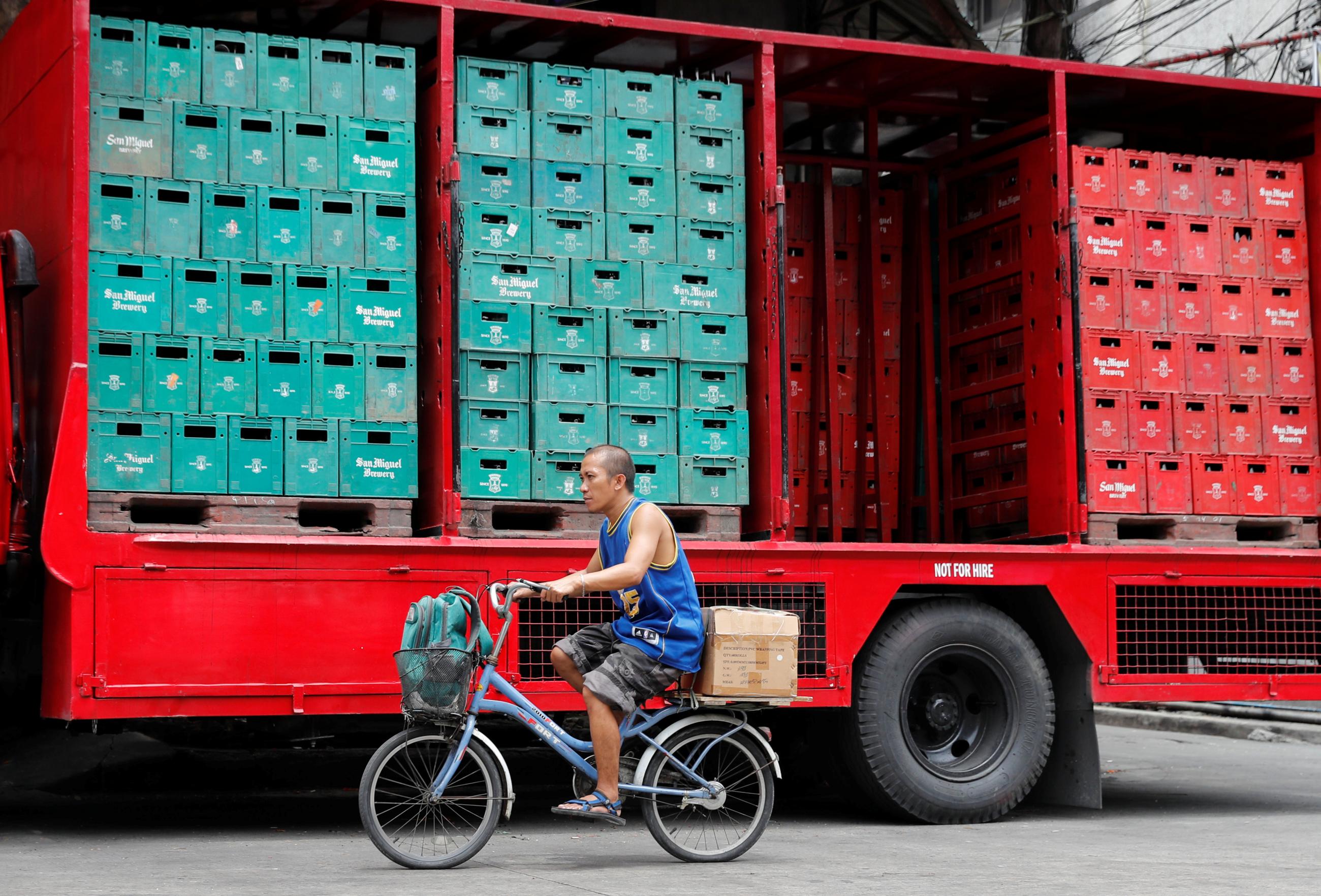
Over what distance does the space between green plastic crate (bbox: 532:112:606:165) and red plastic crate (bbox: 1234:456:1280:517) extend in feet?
13.6

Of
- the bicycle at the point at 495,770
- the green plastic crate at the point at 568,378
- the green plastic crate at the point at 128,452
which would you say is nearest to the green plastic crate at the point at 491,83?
the green plastic crate at the point at 568,378

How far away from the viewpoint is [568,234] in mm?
8547

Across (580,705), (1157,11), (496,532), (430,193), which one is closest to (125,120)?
(430,193)

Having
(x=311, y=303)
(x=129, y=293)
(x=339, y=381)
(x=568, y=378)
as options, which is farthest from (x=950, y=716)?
(x=129, y=293)

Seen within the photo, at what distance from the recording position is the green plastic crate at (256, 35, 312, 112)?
809cm

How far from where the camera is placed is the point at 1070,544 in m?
9.13

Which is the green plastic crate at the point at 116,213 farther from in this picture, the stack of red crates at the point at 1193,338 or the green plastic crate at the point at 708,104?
the stack of red crates at the point at 1193,338

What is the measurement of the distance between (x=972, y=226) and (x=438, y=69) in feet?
12.1

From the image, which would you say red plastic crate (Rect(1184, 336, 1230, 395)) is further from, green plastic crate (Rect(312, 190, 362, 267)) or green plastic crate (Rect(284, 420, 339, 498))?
green plastic crate (Rect(284, 420, 339, 498))

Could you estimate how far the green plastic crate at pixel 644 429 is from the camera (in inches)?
336

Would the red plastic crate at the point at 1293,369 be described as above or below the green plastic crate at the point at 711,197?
below

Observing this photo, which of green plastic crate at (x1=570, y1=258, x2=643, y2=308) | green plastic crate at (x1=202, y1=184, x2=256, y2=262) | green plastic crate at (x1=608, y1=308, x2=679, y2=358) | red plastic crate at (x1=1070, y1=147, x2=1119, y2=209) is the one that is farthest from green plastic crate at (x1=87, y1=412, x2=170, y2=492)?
red plastic crate at (x1=1070, y1=147, x2=1119, y2=209)

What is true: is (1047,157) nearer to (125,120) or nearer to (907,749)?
(907,749)

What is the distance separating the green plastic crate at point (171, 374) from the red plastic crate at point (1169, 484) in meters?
5.22
